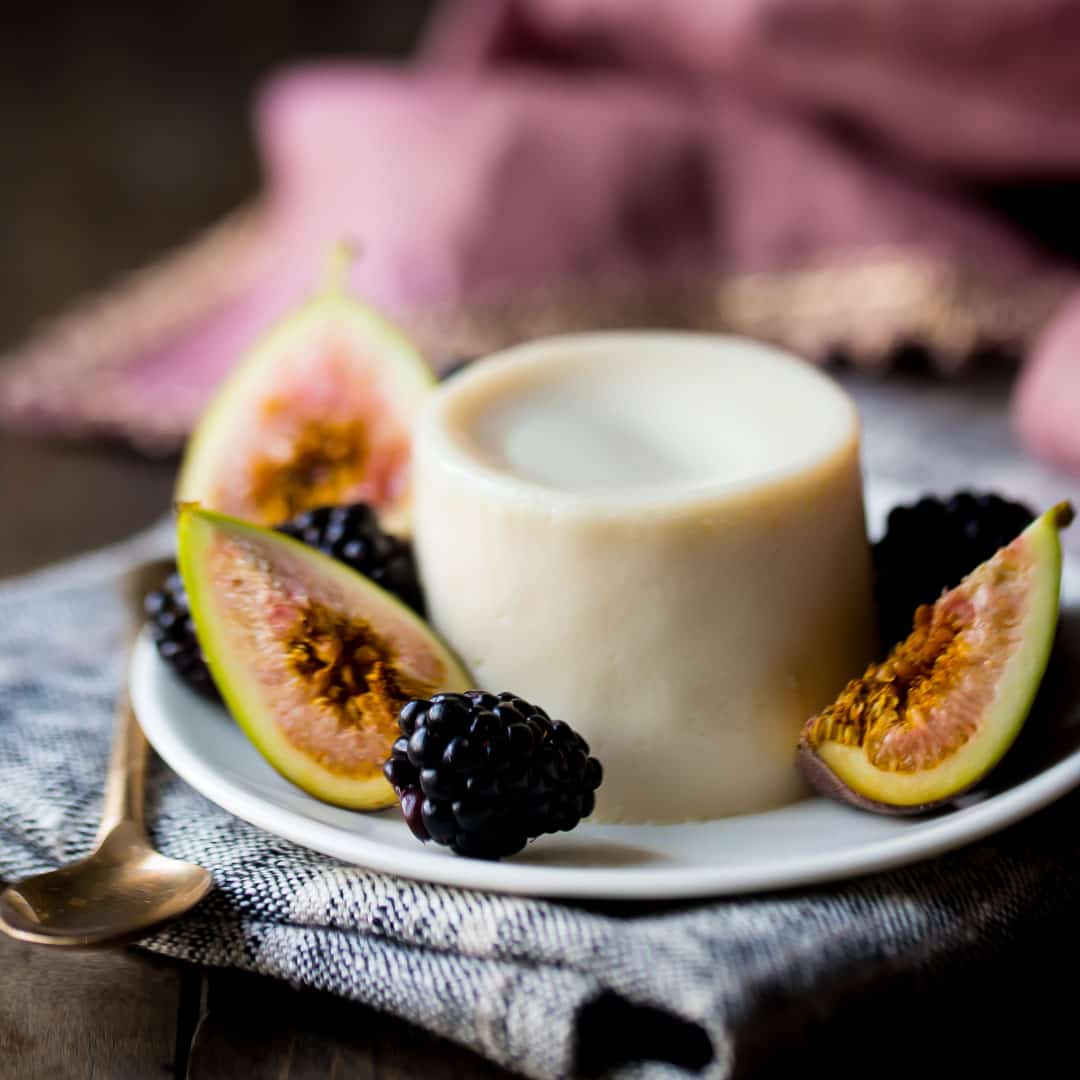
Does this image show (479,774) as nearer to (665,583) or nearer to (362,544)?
(665,583)

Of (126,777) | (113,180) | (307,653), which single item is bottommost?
(113,180)

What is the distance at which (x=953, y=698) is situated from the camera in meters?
1.15

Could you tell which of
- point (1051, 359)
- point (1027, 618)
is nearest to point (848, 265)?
point (1051, 359)

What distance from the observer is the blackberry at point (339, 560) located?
1313 millimetres

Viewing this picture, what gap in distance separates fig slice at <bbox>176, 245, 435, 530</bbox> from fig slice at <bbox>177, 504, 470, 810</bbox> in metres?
0.32

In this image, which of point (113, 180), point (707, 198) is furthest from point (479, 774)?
point (113, 180)

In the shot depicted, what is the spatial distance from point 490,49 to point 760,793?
1695mm

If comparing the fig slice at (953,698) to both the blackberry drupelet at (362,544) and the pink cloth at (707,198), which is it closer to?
the blackberry drupelet at (362,544)

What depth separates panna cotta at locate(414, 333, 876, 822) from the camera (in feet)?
3.93

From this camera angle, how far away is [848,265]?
2250mm

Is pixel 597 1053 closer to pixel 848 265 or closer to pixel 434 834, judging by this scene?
pixel 434 834

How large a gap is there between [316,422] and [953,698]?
0.76 m

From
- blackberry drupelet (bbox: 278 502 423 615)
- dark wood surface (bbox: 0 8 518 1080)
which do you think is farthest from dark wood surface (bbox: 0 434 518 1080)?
blackberry drupelet (bbox: 278 502 423 615)

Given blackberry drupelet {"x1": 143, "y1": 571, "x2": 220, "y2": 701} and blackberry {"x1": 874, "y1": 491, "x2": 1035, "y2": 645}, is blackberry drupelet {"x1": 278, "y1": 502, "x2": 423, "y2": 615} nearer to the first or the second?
blackberry drupelet {"x1": 143, "y1": 571, "x2": 220, "y2": 701}
